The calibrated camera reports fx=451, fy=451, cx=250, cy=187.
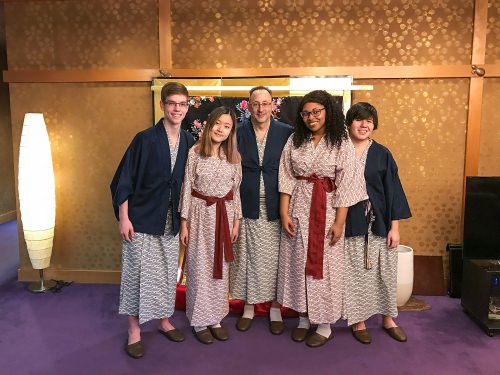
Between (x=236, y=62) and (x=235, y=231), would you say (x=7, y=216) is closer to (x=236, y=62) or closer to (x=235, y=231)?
(x=236, y=62)

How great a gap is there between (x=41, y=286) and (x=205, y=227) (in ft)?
6.05

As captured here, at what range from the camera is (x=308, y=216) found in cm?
261

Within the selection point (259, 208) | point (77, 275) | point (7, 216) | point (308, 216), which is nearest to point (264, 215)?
point (259, 208)

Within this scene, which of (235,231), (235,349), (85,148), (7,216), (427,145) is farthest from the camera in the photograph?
(7,216)

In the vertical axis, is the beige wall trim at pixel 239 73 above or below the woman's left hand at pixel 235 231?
above

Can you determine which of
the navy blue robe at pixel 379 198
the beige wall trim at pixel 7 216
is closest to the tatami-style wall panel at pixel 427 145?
the navy blue robe at pixel 379 198

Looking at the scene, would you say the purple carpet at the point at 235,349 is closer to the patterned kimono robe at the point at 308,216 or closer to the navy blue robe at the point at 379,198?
the patterned kimono robe at the point at 308,216

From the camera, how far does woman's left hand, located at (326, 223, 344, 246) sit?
2.58 m

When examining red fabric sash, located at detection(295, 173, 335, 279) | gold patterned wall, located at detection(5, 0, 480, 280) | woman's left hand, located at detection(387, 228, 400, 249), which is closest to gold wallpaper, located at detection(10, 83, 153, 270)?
gold patterned wall, located at detection(5, 0, 480, 280)

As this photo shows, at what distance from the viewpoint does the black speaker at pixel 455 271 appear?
350 centimetres

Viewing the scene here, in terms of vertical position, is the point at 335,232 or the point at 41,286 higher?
the point at 335,232

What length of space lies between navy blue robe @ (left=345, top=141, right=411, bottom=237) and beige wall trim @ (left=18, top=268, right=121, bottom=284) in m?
2.18

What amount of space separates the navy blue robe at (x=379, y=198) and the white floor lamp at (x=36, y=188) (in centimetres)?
235

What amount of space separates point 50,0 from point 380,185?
119 inches
